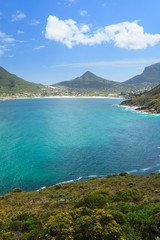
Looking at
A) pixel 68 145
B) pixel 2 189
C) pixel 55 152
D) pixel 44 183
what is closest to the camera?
pixel 2 189

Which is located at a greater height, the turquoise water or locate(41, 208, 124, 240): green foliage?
locate(41, 208, 124, 240): green foliage

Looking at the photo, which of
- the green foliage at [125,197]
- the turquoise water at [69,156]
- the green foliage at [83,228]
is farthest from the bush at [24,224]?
the turquoise water at [69,156]

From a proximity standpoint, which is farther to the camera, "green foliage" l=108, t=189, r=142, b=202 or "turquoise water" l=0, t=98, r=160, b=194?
"turquoise water" l=0, t=98, r=160, b=194

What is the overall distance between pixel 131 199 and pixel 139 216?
7.14 meters

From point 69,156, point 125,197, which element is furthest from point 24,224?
point 69,156

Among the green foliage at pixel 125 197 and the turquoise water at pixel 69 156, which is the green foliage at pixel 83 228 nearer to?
the green foliage at pixel 125 197

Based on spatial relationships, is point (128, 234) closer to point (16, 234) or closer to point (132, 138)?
point (16, 234)

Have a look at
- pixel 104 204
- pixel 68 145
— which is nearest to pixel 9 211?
pixel 104 204

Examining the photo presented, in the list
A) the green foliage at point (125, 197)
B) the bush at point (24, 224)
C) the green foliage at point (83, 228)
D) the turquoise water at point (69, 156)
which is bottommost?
the turquoise water at point (69, 156)

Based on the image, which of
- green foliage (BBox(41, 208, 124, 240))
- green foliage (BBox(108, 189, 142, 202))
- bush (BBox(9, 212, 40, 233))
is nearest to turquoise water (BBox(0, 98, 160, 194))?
green foliage (BBox(108, 189, 142, 202))

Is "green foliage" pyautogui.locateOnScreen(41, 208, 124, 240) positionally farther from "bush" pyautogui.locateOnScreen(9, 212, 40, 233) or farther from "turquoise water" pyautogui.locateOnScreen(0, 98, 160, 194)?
"turquoise water" pyautogui.locateOnScreen(0, 98, 160, 194)

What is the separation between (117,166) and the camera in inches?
1727

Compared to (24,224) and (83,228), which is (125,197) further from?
(24,224)

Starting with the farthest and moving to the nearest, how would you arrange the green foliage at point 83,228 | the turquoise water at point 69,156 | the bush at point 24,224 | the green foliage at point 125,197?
the turquoise water at point 69,156
the green foliage at point 125,197
the bush at point 24,224
the green foliage at point 83,228
